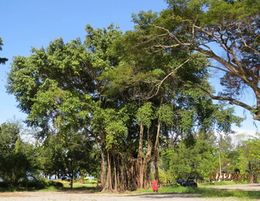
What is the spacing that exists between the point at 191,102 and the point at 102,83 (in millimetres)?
6843

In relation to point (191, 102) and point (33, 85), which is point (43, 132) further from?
point (191, 102)

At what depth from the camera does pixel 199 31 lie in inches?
768

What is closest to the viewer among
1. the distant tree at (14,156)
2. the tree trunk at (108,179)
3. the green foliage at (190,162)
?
the tree trunk at (108,179)

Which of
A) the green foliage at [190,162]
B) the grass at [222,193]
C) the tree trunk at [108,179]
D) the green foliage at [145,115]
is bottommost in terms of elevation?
the grass at [222,193]

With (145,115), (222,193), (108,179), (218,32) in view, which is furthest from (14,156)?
(218,32)

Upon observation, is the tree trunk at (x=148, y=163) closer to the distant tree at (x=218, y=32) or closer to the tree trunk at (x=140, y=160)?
the tree trunk at (x=140, y=160)

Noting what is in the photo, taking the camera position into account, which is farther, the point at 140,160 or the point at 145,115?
the point at 140,160

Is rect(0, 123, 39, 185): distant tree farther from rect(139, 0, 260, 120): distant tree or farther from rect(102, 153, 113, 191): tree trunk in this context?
rect(139, 0, 260, 120): distant tree

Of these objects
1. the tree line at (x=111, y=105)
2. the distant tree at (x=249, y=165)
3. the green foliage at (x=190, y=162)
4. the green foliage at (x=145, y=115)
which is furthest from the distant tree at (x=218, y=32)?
the distant tree at (x=249, y=165)

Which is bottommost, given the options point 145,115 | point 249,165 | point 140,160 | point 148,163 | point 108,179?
point 108,179

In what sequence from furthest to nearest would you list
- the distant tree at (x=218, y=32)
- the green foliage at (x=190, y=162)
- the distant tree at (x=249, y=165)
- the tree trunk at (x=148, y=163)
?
the distant tree at (x=249, y=165)
the green foliage at (x=190, y=162)
the tree trunk at (x=148, y=163)
the distant tree at (x=218, y=32)

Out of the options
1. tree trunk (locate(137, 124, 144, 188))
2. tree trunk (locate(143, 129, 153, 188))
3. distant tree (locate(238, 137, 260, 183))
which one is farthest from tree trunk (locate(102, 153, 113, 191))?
distant tree (locate(238, 137, 260, 183))

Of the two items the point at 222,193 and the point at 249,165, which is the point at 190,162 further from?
the point at 222,193

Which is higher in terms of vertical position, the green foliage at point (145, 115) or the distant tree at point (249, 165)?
the green foliage at point (145, 115)
